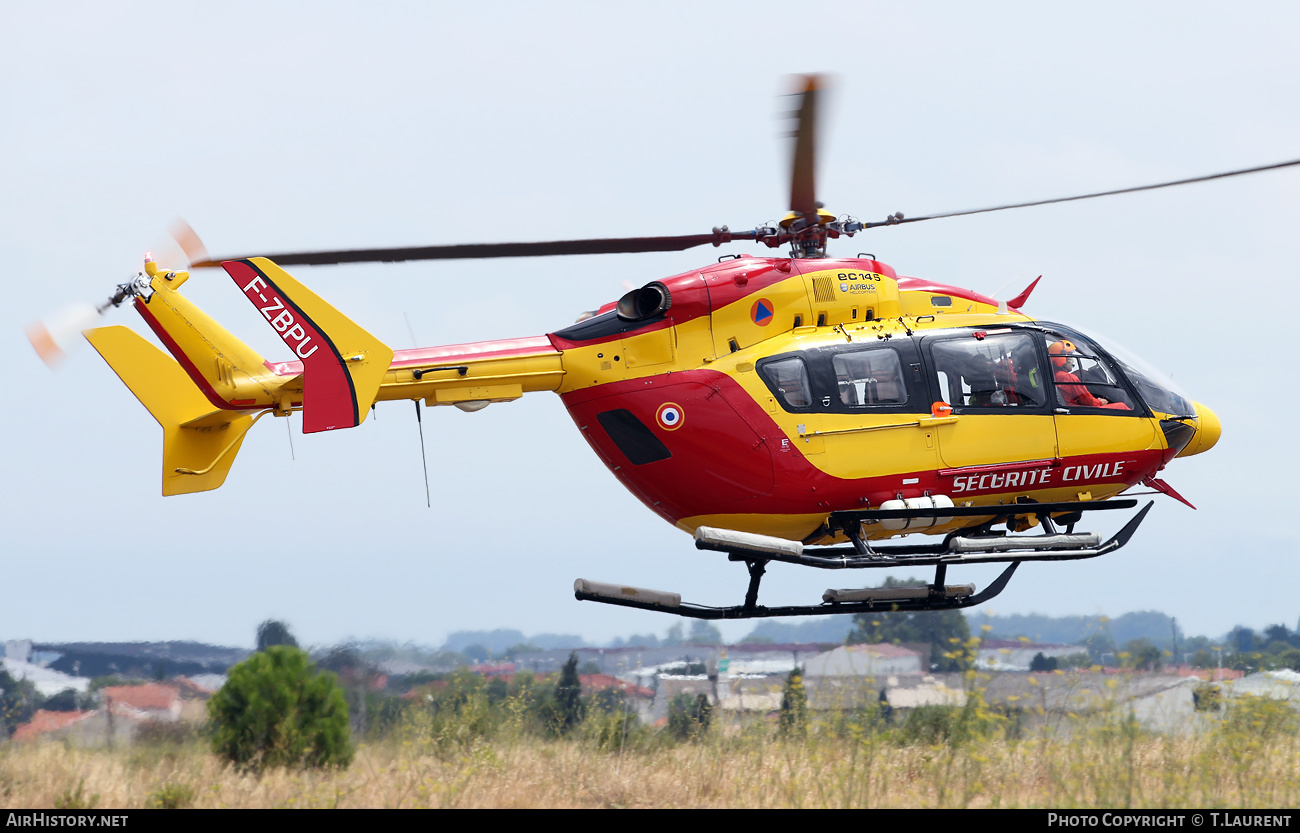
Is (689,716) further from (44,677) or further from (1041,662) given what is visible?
(44,677)

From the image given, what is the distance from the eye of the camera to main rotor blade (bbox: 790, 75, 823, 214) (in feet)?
35.7

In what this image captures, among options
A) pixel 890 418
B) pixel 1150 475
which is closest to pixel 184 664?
pixel 890 418

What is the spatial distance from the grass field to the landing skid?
4.62 ft

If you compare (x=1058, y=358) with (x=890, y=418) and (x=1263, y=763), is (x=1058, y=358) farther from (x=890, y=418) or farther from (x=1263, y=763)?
(x=1263, y=763)

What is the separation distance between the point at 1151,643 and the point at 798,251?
5.62 m

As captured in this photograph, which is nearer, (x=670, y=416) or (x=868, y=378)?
(x=670, y=416)

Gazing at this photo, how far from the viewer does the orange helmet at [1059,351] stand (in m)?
12.7

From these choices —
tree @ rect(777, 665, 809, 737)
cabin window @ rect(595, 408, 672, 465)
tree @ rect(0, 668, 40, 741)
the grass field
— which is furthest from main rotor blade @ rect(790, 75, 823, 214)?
tree @ rect(0, 668, 40, 741)

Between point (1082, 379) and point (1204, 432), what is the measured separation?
6.51ft

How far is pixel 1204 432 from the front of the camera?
1357cm

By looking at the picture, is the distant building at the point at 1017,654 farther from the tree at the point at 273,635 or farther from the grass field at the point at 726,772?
the tree at the point at 273,635

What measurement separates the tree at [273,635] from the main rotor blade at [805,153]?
811cm

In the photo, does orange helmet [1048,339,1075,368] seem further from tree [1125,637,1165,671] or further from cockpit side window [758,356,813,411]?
tree [1125,637,1165,671]

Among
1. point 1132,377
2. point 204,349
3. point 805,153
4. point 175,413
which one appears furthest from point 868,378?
point 175,413
